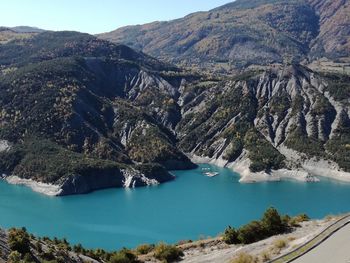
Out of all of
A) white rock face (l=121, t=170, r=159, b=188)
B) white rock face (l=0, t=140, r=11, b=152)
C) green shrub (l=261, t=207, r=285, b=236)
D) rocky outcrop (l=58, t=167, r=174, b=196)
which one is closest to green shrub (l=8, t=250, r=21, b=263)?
green shrub (l=261, t=207, r=285, b=236)

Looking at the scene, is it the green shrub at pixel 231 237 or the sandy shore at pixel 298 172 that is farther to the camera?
the sandy shore at pixel 298 172

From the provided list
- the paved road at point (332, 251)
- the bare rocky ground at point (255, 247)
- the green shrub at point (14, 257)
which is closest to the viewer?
the paved road at point (332, 251)

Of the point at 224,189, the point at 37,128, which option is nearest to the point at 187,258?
the point at 224,189

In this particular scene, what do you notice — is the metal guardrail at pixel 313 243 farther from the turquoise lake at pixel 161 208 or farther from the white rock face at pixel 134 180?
the white rock face at pixel 134 180

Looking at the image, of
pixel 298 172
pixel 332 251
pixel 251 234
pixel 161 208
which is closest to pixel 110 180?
pixel 161 208

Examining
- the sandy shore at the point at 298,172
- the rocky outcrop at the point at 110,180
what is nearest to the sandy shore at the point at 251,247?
the rocky outcrop at the point at 110,180

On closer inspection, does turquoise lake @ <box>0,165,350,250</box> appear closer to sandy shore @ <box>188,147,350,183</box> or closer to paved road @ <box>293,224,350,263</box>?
sandy shore @ <box>188,147,350,183</box>
